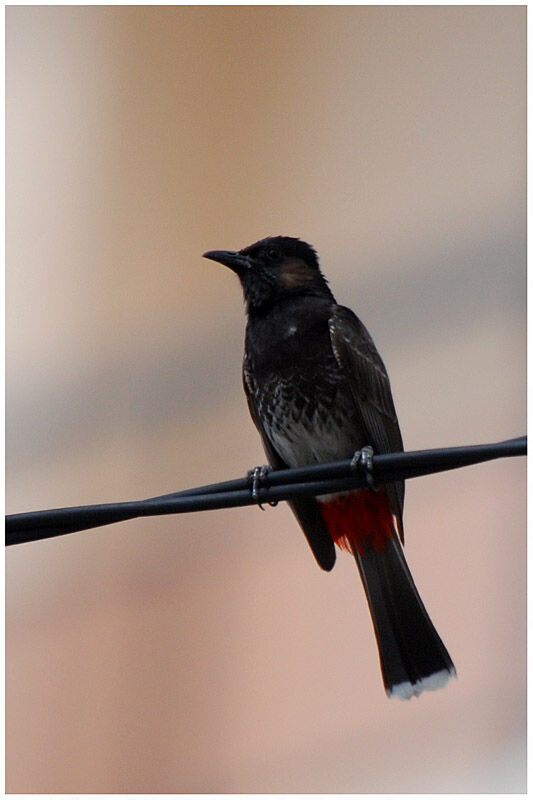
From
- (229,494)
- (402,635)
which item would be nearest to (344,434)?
(402,635)

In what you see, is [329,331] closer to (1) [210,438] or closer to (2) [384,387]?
(2) [384,387]

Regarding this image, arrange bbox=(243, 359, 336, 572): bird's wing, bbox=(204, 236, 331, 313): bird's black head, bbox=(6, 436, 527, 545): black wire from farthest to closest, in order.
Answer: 1. bbox=(204, 236, 331, 313): bird's black head
2. bbox=(243, 359, 336, 572): bird's wing
3. bbox=(6, 436, 527, 545): black wire

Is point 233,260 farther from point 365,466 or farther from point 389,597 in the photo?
point 365,466

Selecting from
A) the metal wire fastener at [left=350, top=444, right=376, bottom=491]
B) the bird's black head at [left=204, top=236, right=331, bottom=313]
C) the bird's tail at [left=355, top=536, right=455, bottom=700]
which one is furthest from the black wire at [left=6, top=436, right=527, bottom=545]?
the bird's black head at [left=204, top=236, right=331, bottom=313]

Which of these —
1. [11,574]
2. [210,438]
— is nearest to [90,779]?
[11,574]

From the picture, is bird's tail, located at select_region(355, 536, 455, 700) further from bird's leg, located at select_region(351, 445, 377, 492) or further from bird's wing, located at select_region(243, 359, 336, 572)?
bird's leg, located at select_region(351, 445, 377, 492)

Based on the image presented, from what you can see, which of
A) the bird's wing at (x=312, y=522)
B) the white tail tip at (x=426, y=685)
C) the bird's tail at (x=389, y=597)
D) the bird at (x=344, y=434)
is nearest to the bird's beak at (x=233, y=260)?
the bird at (x=344, y=434)
